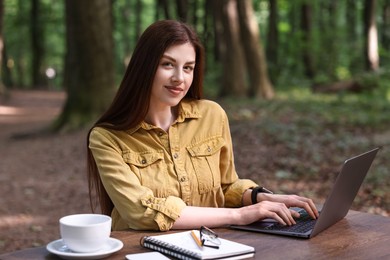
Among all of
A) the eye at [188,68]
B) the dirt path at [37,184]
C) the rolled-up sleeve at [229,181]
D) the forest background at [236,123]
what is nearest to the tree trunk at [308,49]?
the forest background at [236,123]

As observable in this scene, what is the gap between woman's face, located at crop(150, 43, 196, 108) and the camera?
9.12 ft

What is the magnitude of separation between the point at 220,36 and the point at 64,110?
847 cm

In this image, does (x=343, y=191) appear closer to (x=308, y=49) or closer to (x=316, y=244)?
(x=316, y=244)

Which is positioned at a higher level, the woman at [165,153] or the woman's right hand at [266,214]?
the woman at [165,153]

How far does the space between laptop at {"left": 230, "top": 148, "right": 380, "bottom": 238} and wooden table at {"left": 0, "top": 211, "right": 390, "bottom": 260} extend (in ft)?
0.10

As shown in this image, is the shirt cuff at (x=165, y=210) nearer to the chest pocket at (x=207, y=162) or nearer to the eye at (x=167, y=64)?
the chest pocket at (x=207, y=162)

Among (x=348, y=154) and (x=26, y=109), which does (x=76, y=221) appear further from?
(x=26, y=109)

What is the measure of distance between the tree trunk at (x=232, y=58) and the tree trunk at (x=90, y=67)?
4.23m

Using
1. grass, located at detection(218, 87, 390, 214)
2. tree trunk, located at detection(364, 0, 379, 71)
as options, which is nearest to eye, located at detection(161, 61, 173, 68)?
grass, located at detection(218, 87, 390, 214)

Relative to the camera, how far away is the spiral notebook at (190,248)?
211 cm

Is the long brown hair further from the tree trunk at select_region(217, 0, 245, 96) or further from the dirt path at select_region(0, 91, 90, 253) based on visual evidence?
the tree trunk at select_region(217, 0, 245, 96)

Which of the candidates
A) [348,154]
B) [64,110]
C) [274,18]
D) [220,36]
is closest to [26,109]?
[220,36]

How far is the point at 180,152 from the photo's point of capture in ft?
9.55

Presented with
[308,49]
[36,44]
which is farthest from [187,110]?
[36,44]
